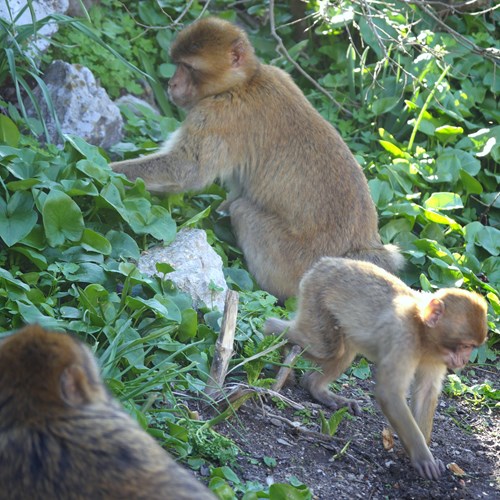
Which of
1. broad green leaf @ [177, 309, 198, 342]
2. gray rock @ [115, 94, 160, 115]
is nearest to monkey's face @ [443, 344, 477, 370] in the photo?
broad green leaf @ [177, 309, 198, 342]

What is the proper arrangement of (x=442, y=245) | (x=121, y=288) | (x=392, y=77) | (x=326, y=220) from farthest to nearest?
(x=392, y=77)
(x=442, y=245)
(x=326, y=220)
(x=121, y=288)

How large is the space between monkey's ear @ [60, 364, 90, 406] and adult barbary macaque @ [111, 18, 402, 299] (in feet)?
11.7

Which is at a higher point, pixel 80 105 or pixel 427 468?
pixel 80 105

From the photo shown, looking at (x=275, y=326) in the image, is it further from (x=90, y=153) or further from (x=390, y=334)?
(x=90, y=153)

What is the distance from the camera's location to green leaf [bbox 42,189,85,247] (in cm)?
524

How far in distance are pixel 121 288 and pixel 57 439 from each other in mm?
2552

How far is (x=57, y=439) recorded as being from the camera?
281 cm

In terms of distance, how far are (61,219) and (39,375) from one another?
8.38 ft

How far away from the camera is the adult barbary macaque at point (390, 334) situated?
4809 mm

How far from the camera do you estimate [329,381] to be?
5441 mm

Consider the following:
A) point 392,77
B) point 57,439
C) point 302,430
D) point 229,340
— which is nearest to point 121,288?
point 229,340

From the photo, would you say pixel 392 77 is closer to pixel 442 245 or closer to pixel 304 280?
pixel 442 245

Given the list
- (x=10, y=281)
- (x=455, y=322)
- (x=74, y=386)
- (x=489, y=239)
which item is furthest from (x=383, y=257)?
(x=74, y=386)

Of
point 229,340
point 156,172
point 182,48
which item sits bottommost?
point 229,340
